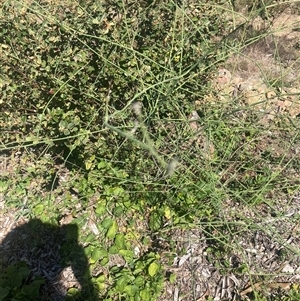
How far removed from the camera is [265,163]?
2.76 metres

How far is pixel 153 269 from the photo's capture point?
2.30 meters

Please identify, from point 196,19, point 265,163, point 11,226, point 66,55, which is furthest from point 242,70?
point 11,226

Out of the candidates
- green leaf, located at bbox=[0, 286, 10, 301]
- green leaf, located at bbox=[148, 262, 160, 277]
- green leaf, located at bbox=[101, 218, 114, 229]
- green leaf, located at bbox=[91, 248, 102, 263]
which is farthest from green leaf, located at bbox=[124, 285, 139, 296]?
green leaf, located at bbox=[0, 286, 10, 301]

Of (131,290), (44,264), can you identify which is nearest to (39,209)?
(44,264)

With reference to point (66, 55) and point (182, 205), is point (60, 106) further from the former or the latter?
point (182, 205)

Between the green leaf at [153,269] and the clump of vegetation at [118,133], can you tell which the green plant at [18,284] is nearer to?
the clump of vegetation at [118,133]

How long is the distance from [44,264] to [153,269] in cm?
64

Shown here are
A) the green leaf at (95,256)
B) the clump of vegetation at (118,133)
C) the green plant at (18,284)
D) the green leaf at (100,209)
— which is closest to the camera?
Result: the clump of vegetation at (118,133)

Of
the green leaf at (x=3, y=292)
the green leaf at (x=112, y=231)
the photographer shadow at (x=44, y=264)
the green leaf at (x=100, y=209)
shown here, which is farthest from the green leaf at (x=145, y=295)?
the green leaf at (x=3, y=292)

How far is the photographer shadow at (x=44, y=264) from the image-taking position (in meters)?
2.25

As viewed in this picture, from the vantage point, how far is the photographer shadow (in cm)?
225

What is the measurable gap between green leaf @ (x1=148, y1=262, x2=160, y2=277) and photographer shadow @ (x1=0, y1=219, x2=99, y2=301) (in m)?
0.32

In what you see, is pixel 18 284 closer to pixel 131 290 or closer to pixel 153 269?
pixel 131 290

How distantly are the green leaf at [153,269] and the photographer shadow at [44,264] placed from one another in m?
0.32
